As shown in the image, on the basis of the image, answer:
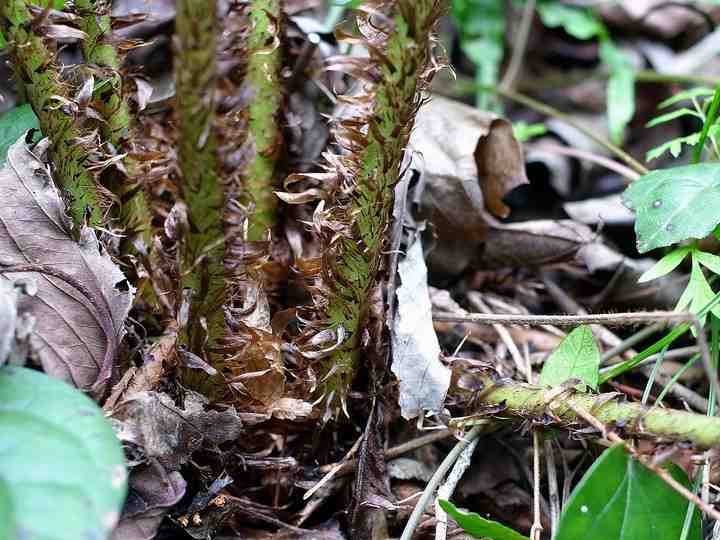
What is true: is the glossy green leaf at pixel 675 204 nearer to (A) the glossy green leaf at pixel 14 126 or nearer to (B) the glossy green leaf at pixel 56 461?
(B) the glossy green leaf at pixel 56 461

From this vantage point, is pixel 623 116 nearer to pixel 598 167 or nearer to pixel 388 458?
pixel 598 167

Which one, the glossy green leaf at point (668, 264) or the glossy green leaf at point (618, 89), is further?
the glossy green leaf at point (618, 89)

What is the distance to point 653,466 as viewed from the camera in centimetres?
82

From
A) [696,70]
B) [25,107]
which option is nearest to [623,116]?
[696,70]

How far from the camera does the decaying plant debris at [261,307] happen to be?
0.77m

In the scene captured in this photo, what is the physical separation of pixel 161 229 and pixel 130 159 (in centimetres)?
13

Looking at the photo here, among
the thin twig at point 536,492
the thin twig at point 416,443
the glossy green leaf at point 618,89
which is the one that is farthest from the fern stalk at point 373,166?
the glossy green leaf at point 618,89

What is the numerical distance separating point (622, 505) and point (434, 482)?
9.3 inches

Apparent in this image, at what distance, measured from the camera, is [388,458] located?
1.05m

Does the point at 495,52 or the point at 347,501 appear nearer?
the point at 347,501

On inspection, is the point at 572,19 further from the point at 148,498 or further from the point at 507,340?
the point at 148,498

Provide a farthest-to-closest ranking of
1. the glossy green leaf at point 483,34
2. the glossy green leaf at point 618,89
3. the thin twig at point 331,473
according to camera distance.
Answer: the glossy green leaf at point 483,34
the glossy green leaf at point 618,89
the thin twig at point 331,473

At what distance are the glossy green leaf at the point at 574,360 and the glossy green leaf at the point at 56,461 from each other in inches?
24.1

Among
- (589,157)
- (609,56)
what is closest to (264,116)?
(589,157)
